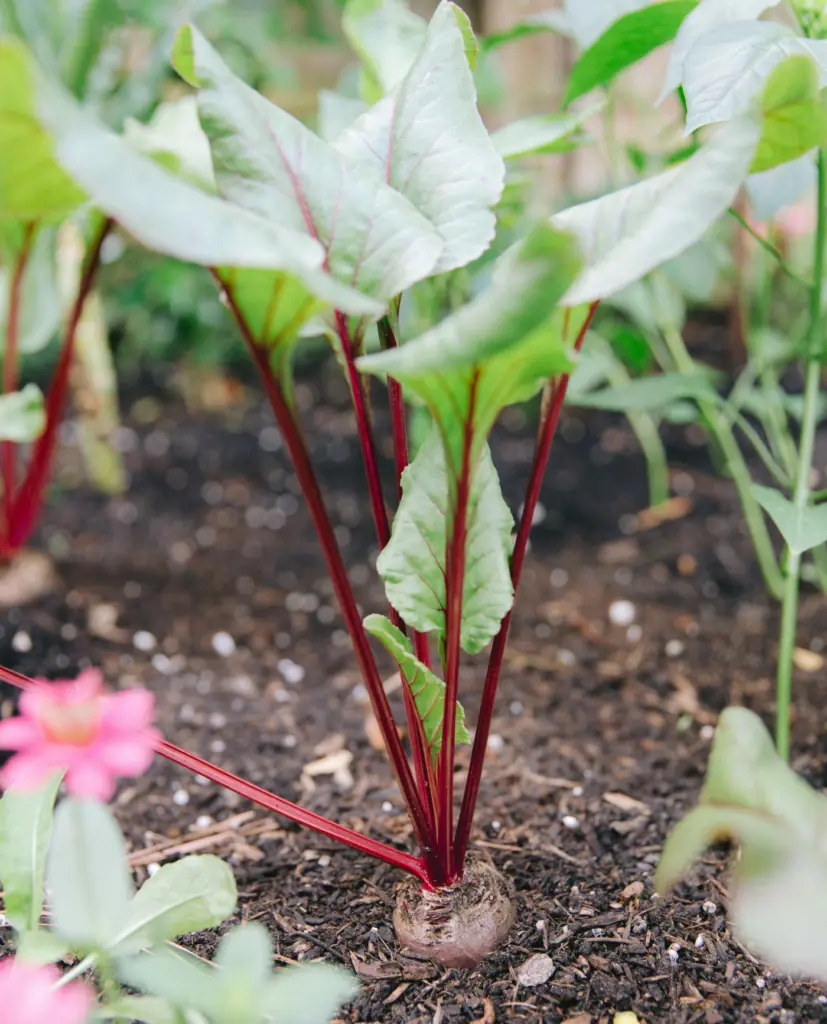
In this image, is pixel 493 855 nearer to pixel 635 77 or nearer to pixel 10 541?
pixel 10 541

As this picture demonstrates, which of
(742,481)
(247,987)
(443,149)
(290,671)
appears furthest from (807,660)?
(247,987)

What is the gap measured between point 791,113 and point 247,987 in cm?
62

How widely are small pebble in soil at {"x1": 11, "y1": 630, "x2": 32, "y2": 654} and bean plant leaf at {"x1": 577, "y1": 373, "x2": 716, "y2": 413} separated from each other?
809mm

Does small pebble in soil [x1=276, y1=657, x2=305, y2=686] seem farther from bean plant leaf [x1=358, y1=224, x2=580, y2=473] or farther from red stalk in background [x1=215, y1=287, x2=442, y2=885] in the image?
bean plant leaf [x1=358, y1=224, x2=580, y2=473]

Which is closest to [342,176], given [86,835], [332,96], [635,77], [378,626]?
[378,626]

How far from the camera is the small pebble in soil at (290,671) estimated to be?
4.39ft

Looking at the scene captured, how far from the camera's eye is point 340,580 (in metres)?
0.71

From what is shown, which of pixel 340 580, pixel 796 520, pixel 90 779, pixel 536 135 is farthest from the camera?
pixel 536 135

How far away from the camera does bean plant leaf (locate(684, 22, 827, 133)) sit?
0.72m

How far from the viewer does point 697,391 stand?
103cm

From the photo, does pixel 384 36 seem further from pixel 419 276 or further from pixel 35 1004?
pixel 35 1004

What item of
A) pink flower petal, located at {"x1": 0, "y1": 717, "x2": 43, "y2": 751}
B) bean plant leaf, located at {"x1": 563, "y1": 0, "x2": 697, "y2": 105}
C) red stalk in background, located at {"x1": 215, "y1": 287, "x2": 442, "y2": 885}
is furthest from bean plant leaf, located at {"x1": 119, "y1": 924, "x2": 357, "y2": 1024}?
bean plant leaf, located at {"x1": 563, "y1": 0, "x2": 697, "y2": 105}

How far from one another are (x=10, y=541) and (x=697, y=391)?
102cm

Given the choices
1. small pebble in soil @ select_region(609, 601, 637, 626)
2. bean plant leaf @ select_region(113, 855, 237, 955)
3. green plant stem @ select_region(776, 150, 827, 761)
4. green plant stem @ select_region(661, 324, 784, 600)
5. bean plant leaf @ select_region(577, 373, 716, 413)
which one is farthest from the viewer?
small pebble in soil @ select_region(609, 601, 637, 626)
